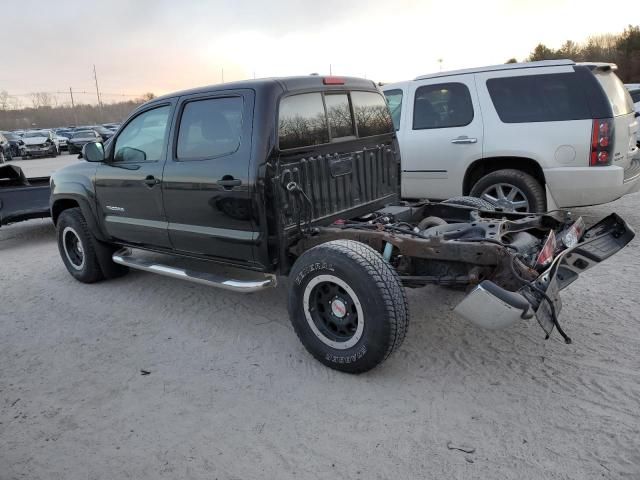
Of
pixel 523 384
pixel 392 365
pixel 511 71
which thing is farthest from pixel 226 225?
pixel 511 71

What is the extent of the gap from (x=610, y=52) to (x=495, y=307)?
44.4 meters

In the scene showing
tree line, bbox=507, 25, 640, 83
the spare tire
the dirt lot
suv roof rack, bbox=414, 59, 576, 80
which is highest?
tree line, bbox=507, 25, 640, 83

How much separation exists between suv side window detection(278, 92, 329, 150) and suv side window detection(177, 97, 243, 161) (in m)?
0.34

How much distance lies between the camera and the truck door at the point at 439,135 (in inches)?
257

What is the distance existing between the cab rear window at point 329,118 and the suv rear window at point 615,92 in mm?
2702

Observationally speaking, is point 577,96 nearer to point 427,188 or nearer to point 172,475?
point 427,188

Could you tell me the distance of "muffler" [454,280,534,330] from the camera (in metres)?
2.91

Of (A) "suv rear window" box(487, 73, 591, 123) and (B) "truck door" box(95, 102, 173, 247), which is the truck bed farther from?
(A) "suv rear window" box(487, 73, 591, 123)

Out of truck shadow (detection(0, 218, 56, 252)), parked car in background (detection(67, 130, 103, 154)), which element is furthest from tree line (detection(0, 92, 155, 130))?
truck shadow (detection(0, 218, 56, 252))

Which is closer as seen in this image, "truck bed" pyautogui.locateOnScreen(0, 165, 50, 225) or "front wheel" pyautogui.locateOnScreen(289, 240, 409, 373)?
"front wheel" pyautogui.locateOnScreen(289, 240, 409, 373)

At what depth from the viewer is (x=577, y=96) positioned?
18.9 ft

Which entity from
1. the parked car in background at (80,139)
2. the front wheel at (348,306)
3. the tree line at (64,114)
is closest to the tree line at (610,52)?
the parked car in background at (80,139)

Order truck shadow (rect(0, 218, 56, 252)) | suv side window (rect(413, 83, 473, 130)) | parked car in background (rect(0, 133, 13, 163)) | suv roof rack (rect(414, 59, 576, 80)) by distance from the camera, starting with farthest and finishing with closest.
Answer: parked car in background (rect(0, 133, 13, 163)) < truck shadow (rect(0, 218, 56, 252)) < suv side window (rect(413, 83, 473, 130)) < suv roof rack (rect(414, 59, 576, 80))

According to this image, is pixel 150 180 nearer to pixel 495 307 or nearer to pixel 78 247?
pixel 78 247
